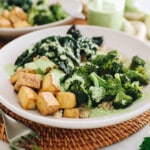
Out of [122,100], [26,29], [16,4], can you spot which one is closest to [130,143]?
[122,100]

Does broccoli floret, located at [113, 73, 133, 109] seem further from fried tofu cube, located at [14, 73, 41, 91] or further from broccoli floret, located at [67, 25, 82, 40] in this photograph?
broccoli floret, located at [67, 25, 82, 40]

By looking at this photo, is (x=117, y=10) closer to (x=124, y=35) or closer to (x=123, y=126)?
(x=124, y=35)

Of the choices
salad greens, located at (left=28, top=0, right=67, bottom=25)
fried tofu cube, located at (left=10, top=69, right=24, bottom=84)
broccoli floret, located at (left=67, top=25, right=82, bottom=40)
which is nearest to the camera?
fried tofu cube, located at (left=10, top=69, right=24, bottom=84)

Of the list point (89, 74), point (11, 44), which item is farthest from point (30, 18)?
point (89, 74)

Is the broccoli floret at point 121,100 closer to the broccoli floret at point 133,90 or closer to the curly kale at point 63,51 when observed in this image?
the broccoli floret at point 133,90

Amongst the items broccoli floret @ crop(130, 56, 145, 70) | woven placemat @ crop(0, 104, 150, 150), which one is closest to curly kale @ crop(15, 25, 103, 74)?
broccoli floret @ crop(130, 56, 145, 70)

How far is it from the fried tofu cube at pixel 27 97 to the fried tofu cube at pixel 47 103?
0.08 feet

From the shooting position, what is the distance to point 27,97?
60.5 inches

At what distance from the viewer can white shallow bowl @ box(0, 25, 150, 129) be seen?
57.1 inches

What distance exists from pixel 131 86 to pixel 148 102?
11 centimetres

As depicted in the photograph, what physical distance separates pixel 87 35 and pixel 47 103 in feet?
2.51

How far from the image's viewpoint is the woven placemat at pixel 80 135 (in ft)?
4.97

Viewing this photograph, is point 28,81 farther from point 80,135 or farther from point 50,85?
point 80,135

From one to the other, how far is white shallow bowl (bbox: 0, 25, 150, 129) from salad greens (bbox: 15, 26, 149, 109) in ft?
0.17
